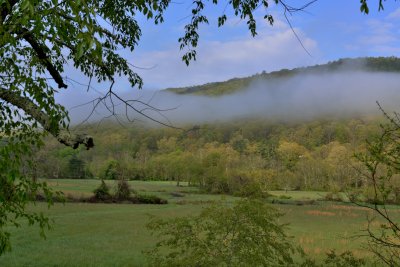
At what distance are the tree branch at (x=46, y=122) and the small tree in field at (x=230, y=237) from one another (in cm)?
416

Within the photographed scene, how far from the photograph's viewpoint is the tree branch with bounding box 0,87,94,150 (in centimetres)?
362

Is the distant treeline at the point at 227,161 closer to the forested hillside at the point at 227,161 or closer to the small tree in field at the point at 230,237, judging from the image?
the forested hillside at the point at 227,161

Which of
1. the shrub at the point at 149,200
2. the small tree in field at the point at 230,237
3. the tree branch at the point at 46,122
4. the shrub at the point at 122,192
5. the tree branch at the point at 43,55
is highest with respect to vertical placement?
the tree branch at the point at 43,55

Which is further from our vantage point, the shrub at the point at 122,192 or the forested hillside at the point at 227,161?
the forested hillside at the point at 227,161

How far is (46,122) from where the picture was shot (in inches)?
155

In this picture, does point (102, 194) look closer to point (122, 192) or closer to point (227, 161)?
point (122, 192)

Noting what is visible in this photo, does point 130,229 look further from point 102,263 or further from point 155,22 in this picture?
point 155,22

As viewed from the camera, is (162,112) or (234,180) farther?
(234,180)

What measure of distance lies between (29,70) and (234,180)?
3146 inches

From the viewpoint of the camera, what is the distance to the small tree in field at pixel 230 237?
725 centimetres

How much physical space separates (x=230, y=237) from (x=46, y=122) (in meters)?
5.07

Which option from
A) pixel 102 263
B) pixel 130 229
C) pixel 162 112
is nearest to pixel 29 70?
pixel 162 112

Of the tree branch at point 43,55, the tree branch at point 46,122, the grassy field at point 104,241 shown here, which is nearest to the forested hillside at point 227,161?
the grassy field at point 104,241

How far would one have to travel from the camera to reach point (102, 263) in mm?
15367
